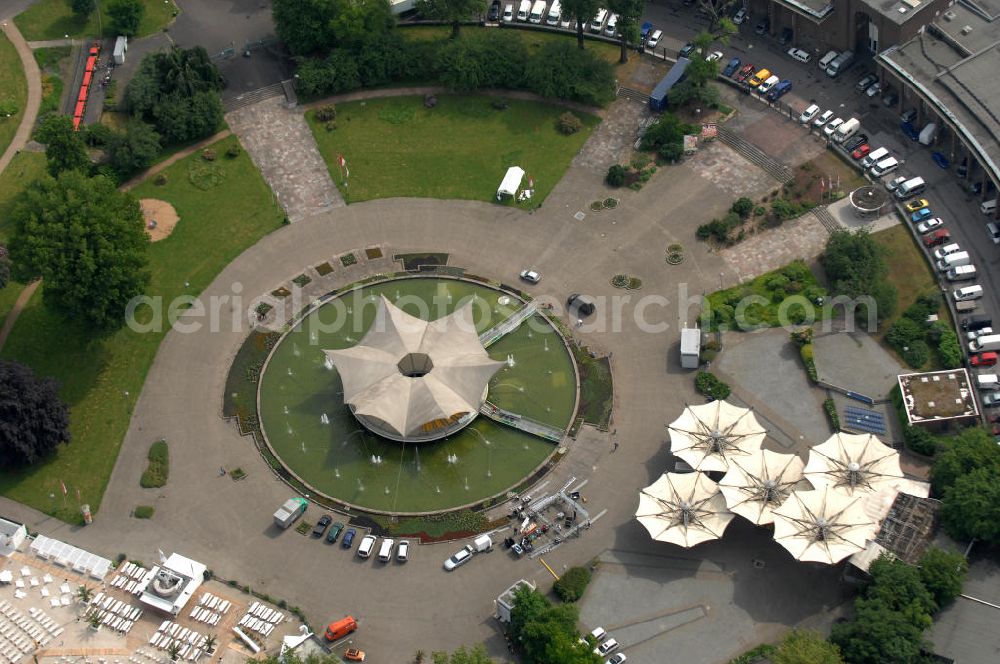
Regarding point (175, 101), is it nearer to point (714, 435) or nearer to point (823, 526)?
point (714, 435)

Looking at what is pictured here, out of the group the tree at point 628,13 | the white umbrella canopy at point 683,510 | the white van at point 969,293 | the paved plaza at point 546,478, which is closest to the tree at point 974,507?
the paved plaza at point 546,478

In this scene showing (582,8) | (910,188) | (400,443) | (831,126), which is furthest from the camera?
(582,8)

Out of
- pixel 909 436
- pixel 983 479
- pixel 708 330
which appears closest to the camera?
pixel 983 479

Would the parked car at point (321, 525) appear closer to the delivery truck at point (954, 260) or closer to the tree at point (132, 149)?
the tree at point (132, 149)

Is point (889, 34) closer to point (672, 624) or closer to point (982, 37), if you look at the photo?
point (982, 37)

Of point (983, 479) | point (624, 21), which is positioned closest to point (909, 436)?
point (983, 479)

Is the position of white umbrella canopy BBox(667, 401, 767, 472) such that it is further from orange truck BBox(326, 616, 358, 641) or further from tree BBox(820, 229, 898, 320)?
orange truck BBox(326, 616, 358, 641)

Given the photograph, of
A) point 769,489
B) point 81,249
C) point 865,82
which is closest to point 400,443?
point 769,489

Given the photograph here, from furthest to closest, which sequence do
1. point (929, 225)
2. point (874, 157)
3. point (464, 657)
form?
point (874, 157) → point (929, 225) → point (464, 657)
